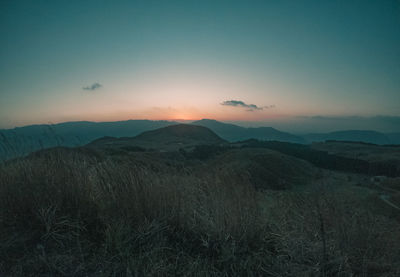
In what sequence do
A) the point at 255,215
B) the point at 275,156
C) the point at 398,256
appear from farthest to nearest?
1. the point at 275,156
2. the point at 255,215
3. the point at 398,256

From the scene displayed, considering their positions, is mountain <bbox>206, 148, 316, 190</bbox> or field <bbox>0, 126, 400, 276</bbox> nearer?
field <bbox>0, 126, 400, 276</bbox>

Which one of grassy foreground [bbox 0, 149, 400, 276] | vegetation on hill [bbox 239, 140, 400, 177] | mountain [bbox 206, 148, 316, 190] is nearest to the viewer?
grassy foreground [bbox 0, 149, 400, 276]

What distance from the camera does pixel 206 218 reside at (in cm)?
265

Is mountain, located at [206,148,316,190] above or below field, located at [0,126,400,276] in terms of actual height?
below

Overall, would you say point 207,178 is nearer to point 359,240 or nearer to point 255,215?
point 255,215

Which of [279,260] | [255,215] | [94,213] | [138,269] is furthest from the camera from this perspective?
[94,213]

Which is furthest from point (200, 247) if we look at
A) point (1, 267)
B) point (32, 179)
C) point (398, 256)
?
point (32, 179)

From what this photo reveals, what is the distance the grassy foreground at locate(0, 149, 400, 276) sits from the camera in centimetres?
205

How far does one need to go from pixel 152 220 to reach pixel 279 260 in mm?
1608

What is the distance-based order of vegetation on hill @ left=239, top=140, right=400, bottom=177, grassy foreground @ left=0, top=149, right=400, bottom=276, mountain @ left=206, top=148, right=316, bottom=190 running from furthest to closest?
mountain @ left=206, top=148, right=316, bottom=190 → vegetation on hill @ left=239, top=140, right=400, bottom=177 → grassy foreground @ left=0, top=149, right=400, bottom=276

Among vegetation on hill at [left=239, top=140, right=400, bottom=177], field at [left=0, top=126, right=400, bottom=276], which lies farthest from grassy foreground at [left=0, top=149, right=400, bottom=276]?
vegetation on hill at [left=239, top=140, right=400, bottom=177]

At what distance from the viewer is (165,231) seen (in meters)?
2.60

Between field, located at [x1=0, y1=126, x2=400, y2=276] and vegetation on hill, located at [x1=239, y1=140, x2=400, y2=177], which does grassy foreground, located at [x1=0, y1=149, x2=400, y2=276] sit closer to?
field, located at [x1=0, y1=126, x2=400, y2=276]

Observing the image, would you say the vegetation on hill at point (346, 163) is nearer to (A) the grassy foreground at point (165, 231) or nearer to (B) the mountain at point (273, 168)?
(A) the grassy foreground at point (165, 231)
